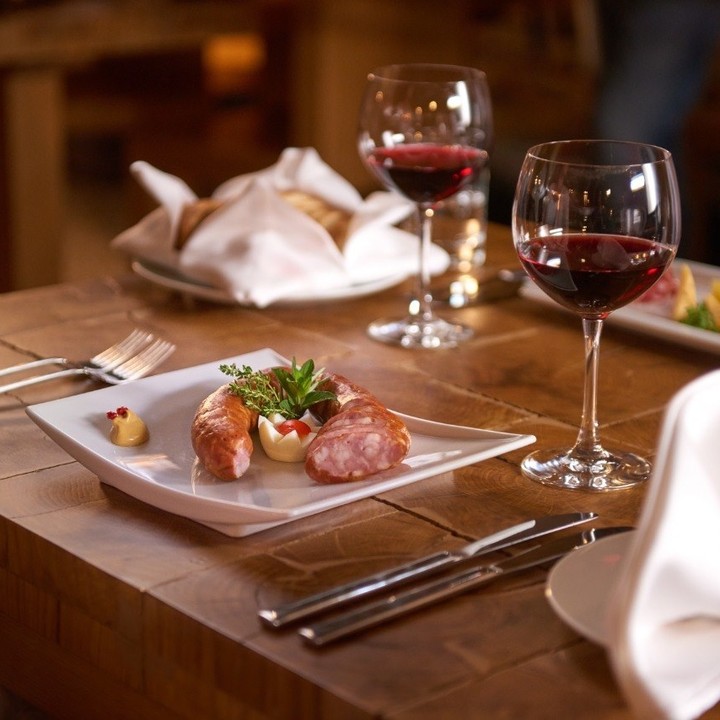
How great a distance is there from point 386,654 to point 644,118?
9.17 feet

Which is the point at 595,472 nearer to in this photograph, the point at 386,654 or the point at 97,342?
the point at 386,654

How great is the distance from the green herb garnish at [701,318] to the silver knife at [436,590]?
580mm

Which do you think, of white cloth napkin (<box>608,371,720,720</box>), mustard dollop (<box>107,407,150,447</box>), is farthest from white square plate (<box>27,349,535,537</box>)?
white cloth napkin (<box>608,371,720,720</box>)

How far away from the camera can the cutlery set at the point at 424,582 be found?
30.3 inches

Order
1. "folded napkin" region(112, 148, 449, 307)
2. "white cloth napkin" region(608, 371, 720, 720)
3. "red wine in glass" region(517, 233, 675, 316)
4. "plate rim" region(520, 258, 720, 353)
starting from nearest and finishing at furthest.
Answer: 1. "white cloth napkin" region(608, 371, 720, 720)
2. "red wine in glass" region(517, 233, 675, 316)
3. "plate rim" region(520, 258, 720, 353)
4. "folded napkin" region(112, 148, 449, 307)

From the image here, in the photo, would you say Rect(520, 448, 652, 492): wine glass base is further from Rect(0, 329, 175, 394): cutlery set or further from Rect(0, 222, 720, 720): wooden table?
Rect(0, 329, 175, 394): cutlery set

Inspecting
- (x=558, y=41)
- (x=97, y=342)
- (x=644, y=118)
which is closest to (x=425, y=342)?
(x=97, y=342)

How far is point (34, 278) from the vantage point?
376 centimetres

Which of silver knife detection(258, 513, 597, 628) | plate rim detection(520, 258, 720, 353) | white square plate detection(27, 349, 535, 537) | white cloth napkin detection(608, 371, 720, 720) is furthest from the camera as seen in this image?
plate rim detection(520, 258, 720, 353)

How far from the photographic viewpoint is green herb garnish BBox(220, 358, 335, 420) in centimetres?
102

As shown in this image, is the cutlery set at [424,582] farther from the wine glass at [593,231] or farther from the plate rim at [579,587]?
the wine glass at [593,231]

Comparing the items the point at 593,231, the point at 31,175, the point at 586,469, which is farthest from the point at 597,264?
the point at 31,175

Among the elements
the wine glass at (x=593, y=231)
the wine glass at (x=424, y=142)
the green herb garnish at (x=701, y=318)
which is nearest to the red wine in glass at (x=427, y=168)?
the wine glass at (x=424, y=142)

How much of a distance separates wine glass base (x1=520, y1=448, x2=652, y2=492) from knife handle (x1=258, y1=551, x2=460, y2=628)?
8.3 inches
